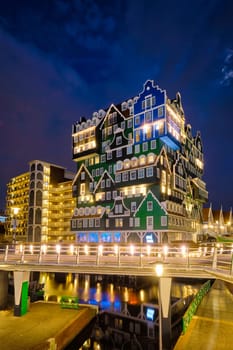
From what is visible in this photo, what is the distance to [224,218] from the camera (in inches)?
4370

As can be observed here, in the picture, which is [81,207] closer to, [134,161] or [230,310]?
[134,161]

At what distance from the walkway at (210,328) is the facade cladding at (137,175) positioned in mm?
26355

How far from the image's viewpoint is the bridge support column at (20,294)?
2217 cm

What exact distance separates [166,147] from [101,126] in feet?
57.9

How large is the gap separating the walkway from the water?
3.08 metres

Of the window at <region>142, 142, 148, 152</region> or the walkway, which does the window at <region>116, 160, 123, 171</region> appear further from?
the walkway

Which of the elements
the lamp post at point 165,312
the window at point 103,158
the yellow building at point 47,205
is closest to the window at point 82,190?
the window at point 103,158

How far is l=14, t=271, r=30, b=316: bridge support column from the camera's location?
2217 cm

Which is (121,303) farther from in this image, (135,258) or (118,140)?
(118,140)

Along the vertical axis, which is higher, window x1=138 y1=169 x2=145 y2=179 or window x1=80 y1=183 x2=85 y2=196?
window x1=138 y1=169 x2=145 y2=179

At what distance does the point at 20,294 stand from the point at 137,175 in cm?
3665

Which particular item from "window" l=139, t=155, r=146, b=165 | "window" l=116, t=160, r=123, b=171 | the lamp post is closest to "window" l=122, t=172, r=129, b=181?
"window" l=116, t=160, r=123, b=171

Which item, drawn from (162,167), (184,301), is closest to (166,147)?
(162,167)

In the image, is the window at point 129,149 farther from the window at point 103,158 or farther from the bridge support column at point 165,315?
the bridge support column at point 165,315
